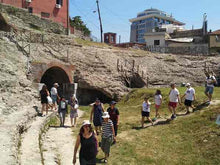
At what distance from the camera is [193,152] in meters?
7.42

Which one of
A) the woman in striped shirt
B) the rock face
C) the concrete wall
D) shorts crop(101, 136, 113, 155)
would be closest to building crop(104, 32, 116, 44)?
the concrete wall

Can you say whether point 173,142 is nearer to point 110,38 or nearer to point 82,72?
point 82,72

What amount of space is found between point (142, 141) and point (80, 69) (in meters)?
11.2

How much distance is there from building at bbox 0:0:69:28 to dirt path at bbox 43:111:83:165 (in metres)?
18.4

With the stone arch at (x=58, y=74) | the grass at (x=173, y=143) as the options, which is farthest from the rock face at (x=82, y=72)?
the grass at (x=173, y=143)

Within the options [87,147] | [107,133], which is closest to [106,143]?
[107,133]

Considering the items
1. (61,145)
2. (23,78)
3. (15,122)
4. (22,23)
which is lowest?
(61,145)

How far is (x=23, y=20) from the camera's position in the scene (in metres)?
21.0

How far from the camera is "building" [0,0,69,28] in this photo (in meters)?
25.7

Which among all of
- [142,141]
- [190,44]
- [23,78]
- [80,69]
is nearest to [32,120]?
[23,78]

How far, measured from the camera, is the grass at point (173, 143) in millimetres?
7083

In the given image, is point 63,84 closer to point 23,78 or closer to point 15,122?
point 23,78

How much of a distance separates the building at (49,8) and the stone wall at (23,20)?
3.64m

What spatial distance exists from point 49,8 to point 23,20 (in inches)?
336
